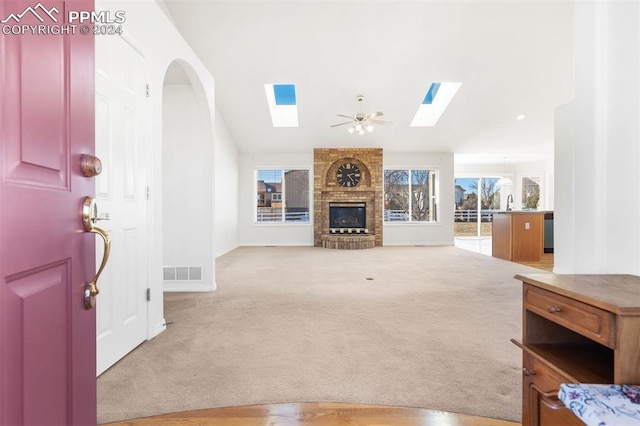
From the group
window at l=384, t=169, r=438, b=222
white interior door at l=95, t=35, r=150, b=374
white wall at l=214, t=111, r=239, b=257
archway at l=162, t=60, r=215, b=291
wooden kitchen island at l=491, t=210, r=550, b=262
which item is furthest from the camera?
window at l=384, t=169, r=438, b=222

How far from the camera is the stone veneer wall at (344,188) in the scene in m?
7.94

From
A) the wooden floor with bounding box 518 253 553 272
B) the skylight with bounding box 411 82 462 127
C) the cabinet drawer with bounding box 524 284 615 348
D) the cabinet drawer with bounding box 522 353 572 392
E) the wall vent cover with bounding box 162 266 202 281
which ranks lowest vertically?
the wooden floor with bounding box 518 253 553 272

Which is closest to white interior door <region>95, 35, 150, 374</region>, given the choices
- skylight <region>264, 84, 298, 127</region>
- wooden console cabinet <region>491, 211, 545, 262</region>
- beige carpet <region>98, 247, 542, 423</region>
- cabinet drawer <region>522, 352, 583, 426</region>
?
beige carpet <region>98, 247, 542, 423</region>

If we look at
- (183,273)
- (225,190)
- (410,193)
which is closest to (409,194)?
(410,193)

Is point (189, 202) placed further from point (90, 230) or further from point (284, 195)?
point (284, 195)

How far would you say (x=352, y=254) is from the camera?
6.55m

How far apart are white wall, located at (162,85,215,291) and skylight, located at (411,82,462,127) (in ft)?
15.2

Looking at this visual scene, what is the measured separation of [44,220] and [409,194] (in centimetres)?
843

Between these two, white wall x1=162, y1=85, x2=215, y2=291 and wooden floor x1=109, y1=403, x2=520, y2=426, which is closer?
wooden floor x1=109, y1=403, x2=520, y2=426

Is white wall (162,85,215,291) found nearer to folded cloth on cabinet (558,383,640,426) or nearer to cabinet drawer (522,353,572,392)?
cabinet drawer (522,353,572,392)

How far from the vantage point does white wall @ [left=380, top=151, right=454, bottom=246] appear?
8125mm

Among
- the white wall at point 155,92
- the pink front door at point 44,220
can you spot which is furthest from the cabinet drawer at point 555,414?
the white wall at point 155,92

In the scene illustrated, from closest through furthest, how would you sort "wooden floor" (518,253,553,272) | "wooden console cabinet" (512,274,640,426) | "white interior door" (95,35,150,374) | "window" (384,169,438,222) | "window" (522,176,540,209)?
"wooden console cabinet" (512,274,640,426) → "white interior door" (95,35,150,374) → "wooden floor" (518,253,553,272) → "window" (384,169,438,222) → "window" (522,176,540,209)

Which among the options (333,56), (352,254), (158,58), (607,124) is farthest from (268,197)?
(607,124)
